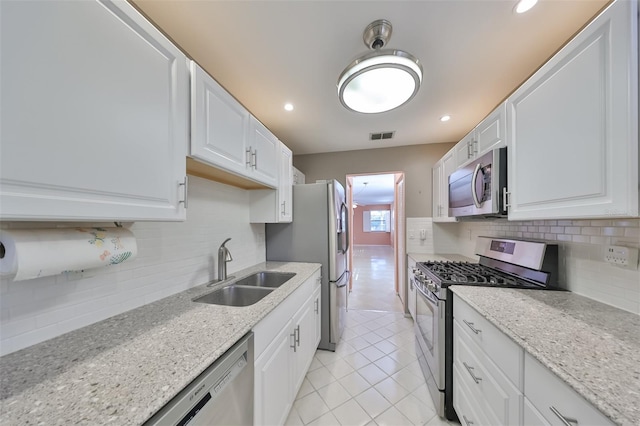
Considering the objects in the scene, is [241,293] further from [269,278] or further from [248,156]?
[248,156]

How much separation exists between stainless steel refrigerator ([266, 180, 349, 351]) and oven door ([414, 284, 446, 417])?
2.67 feet

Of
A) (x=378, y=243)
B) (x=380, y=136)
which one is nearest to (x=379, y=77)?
(x=380, y=136)

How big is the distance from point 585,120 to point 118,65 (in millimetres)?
1821

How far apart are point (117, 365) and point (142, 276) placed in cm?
59

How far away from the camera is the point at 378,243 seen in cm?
1141

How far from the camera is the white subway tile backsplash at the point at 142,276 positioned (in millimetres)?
764

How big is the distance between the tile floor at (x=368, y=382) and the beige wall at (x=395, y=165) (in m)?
1.68

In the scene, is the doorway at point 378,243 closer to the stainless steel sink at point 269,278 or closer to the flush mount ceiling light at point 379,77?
the stainless steel sink at point 269,278

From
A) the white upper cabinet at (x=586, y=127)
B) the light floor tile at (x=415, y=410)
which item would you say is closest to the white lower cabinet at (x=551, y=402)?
the white upper cabinet at (x=586, y=127)

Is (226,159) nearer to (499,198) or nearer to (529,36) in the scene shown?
(499,198)

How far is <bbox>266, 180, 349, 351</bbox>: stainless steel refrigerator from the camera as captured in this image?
2.27m

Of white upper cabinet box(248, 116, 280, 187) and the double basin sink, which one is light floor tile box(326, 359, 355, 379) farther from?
white upper cabinet box(248, 116, 280, 187)

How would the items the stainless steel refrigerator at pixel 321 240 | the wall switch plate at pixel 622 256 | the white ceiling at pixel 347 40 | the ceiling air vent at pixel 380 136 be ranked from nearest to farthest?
the wall switch plate at pixel 622 256 → the white ceiling at pixel 347 40 → the stainless steel refrigerator at pixel 321 240 → the ceiling air vent at pixel 380 136

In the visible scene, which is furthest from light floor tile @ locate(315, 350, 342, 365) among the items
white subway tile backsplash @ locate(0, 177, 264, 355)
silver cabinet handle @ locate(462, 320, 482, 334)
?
silver cabinet handle @ locate(462, 320, 482, 334)
